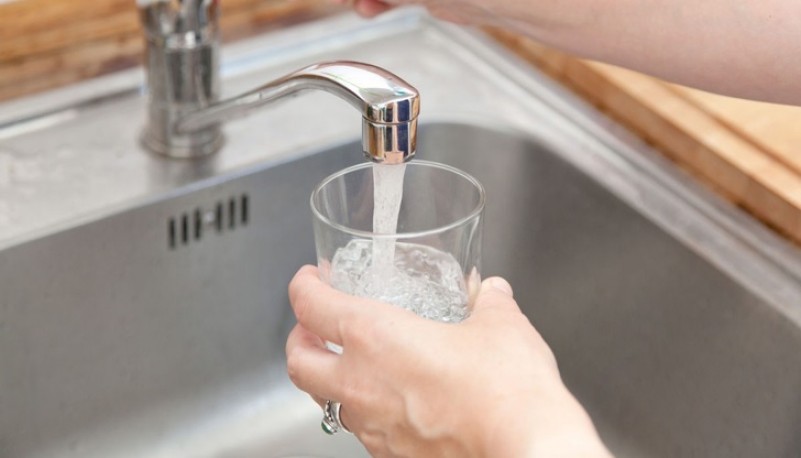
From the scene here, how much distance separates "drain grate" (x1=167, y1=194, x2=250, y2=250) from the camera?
0.85 meters

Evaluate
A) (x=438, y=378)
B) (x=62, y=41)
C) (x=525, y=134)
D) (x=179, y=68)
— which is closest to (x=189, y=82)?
(x=179, y=68)

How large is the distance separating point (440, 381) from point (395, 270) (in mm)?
80

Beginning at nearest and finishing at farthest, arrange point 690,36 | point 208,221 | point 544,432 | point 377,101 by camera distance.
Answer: point 544,432 < point 377,101 < point 690,36 < point 208,221

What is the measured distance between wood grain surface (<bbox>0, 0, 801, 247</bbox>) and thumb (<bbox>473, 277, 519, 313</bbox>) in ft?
0.96

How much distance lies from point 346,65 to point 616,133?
357 millimetres

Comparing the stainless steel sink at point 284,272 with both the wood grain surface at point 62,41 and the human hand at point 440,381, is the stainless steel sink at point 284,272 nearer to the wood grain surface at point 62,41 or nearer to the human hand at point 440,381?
the wood grain surface at point 62,41

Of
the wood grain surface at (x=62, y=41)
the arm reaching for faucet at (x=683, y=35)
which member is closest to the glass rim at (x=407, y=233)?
the arm reaching for faucet at (x=683, y=35)

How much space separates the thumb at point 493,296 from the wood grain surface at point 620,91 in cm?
29

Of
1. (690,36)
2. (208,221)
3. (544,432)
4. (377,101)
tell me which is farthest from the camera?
(208,221)

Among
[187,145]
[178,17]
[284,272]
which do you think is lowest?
[284,272]

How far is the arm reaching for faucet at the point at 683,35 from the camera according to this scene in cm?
74

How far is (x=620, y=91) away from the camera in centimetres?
93

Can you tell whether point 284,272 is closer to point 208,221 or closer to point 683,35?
point 208,221

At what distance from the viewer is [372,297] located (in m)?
0.61
